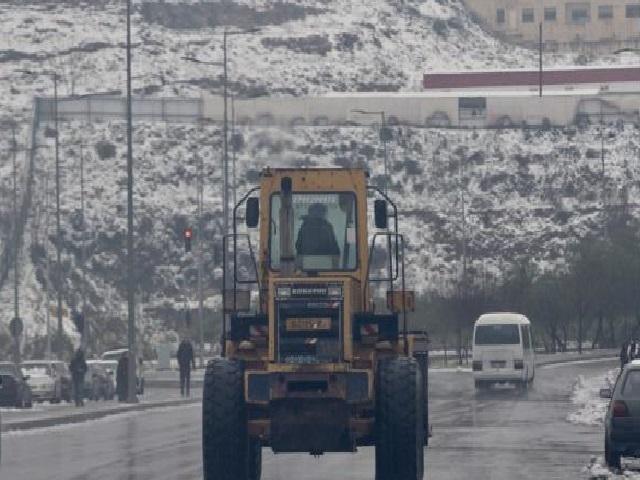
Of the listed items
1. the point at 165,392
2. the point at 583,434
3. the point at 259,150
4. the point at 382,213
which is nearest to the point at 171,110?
the point at 165,392

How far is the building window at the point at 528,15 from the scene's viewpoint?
168 metres

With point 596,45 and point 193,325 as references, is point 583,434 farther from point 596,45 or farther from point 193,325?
point 596,45

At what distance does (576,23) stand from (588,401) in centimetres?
12068

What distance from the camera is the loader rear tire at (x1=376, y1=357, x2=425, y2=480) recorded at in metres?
24.7

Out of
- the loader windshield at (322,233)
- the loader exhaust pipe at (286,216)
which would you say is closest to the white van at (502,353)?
the loader windshield at (322,233)

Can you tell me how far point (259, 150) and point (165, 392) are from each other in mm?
18505

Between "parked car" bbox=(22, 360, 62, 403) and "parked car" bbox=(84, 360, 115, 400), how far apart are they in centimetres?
81

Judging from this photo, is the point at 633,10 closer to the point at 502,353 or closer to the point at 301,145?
the point at 301,145

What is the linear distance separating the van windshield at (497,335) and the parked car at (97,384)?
408 inches

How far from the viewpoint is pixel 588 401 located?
166ft

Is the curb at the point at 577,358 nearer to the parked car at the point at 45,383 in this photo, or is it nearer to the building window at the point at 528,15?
the parked car at the point at 45,383

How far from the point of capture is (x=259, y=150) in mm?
47406

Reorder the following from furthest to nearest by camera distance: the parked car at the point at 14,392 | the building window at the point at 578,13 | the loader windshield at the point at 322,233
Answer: the building window at the point at 578,13, the parked car at the point at 14,392, the loader windshield at the point at 322,233

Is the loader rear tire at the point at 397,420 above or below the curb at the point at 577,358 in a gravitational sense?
above
